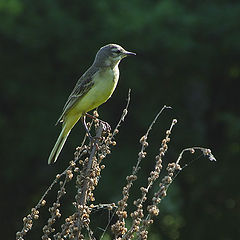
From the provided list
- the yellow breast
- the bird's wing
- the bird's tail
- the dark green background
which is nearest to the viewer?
the bird's tail


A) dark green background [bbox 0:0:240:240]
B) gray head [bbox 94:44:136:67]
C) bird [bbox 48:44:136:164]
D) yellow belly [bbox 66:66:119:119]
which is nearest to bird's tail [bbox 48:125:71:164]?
bird [bbox 48:44:136:164]

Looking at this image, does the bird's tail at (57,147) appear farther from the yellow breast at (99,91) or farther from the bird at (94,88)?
the yellow breast at (99,91)

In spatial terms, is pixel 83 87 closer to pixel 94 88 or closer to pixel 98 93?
pixel 94 88

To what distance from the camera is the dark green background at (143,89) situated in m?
9.20

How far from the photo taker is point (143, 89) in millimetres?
9961

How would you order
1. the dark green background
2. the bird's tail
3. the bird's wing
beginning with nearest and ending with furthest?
the bird's tail
the bird's wing
the dark green background

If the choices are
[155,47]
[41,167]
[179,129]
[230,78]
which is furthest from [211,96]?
[41,167]

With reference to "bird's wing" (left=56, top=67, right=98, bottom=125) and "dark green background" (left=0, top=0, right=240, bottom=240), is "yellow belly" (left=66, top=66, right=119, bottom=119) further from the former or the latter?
"dark green background" (left=0, top=0, right=240, bottom=240)

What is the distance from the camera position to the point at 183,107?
34.0 feet

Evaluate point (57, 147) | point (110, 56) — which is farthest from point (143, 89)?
point (57, 147)

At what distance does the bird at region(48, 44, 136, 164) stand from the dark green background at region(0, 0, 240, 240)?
4130 millimetres

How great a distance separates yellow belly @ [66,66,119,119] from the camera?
14.9 feet

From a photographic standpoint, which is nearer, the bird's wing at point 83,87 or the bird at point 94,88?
the bird at point 94,88

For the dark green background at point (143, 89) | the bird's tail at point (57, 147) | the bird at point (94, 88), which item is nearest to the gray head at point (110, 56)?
the bird at point (94, 88)
